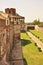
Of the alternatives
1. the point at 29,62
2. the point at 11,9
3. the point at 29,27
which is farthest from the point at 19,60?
the point at 29,27

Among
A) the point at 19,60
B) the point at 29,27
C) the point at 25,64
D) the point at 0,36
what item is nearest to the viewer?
the point at 0,36

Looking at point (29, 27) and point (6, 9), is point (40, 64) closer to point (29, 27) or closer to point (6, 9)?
point (6, 9)

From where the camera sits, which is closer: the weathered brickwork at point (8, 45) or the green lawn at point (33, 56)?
the weathered brickwork at point (8, 45)

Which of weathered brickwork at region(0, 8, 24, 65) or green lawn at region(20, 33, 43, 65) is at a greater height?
weathered brickwork at region(0, 8, 24, 65)

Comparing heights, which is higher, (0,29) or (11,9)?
(0,29)

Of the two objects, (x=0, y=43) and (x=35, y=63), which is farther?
(x=35, y=63)

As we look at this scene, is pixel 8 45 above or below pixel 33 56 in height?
above

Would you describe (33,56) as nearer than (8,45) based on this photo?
No

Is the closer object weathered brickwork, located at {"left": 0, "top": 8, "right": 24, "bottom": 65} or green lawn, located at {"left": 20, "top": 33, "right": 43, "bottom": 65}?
weathered brickwork, located at {"left": 0, "top": 8, "right": 24, "bottom": 65}

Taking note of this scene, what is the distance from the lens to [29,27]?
58.8m

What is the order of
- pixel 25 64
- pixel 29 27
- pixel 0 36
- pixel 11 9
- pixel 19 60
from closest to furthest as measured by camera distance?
1. pixel 0 36
2. pixel 25 64
3. pixel 19 60
4. pixel 11 9
5. pixel 29 27

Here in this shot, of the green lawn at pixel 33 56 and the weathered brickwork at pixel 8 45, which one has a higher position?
the weathered brickwork at pixel 8 45

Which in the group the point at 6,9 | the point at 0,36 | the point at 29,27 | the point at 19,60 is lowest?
the point at 29,27

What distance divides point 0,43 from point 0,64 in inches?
27.8
